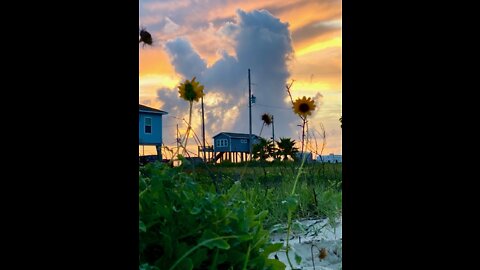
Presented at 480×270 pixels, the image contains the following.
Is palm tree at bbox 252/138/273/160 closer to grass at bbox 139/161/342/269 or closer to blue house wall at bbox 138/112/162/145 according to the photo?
grass at bbox 139/161/342/269

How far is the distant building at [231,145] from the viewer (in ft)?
3.84

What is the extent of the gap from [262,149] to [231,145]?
10 centimetres

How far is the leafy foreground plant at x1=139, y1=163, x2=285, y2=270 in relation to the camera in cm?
98

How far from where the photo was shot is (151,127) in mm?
1077

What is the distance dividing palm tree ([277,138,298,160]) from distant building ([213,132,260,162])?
9 centimetres

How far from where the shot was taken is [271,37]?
1035 mm

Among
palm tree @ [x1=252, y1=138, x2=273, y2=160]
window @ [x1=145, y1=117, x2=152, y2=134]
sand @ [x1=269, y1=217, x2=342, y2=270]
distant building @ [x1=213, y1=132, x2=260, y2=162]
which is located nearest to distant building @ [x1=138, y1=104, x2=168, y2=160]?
window @ [x1=145, y1=117, x2=152, y2=134]

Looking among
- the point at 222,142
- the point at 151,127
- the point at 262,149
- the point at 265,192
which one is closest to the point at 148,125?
the point at 151,127

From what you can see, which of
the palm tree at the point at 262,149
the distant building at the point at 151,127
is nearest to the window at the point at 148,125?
the distant building at the point at 151,127

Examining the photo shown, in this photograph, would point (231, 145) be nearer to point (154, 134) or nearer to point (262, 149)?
point (262, 149)

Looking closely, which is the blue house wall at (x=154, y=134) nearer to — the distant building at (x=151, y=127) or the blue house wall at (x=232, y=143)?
the distant building at (x=151, y=127)

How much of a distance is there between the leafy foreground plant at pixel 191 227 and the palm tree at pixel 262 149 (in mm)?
207
